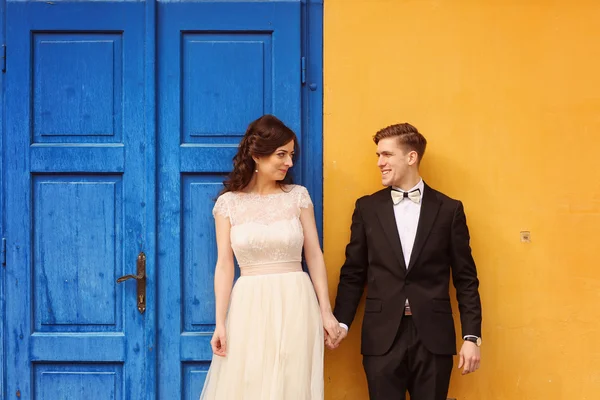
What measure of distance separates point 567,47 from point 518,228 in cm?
103

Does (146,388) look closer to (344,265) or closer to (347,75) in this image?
(344,265)

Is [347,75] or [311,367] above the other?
[347,75]

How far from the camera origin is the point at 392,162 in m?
3.27

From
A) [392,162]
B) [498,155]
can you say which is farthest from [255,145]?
[498,155]

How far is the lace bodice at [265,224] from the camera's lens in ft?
10.4

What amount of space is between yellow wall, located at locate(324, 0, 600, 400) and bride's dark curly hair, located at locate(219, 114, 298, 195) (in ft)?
1.26

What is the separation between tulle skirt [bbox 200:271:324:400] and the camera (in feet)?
9.97

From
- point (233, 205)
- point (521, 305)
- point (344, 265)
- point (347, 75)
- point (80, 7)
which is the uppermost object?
point (80, 7)

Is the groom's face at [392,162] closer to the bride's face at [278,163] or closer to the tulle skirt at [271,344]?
the bride's face at [278,163]

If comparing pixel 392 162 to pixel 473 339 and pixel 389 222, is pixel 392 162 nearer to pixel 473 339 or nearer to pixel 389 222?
pixel 389 222

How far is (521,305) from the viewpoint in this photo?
11.6ft

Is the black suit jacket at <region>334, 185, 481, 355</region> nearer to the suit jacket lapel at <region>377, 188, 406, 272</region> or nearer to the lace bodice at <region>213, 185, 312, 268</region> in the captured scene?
the suit jacket lapel at <region>377, 188, 406, 272</region>

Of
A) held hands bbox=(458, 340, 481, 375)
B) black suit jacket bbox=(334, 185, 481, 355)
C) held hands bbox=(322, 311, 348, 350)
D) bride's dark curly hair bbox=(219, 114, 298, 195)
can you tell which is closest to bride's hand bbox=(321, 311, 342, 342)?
held hands bbox=(322, 311, 348, 350)

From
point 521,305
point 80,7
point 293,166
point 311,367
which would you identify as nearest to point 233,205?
point 293,166
